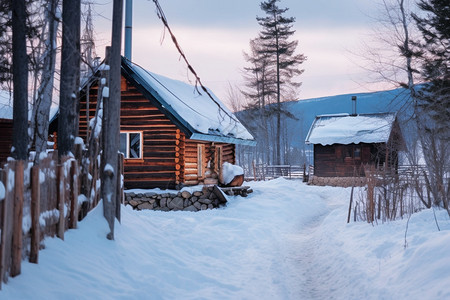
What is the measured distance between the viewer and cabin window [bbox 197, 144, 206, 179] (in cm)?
1816

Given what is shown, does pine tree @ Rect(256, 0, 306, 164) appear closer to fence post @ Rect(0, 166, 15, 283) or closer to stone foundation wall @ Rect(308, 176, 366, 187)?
stone foundation wall @ Rect(308, 176, 366, 187)

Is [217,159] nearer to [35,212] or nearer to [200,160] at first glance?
[200,160]

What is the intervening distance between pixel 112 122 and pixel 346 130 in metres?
28.5

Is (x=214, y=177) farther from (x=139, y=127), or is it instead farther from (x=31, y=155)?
(x=31, y=155)

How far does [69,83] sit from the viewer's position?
8672mm

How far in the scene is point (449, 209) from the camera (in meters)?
9.40

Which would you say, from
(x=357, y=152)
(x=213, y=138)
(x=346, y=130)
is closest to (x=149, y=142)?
(x=213, y=138)

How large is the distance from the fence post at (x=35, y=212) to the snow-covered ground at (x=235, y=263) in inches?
8.0

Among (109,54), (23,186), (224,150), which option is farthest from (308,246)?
(224,150)

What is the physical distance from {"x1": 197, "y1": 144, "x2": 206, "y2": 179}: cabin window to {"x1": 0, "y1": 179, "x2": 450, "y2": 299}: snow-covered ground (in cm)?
668

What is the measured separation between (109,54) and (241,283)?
4.90 m

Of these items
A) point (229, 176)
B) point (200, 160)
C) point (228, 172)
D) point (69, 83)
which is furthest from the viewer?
point (228, 172)

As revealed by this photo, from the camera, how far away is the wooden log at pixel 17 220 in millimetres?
4477

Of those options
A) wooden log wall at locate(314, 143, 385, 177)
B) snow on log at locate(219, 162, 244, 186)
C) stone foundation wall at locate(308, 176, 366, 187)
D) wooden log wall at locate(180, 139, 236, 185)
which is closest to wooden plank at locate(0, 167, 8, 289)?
wooden log wall at locate(180, 139, 236, 185)
